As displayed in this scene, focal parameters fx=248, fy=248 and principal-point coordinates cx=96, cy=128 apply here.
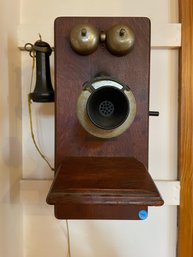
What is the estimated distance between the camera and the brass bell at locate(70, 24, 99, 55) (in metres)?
0.71

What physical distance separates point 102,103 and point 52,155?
0.44 meters

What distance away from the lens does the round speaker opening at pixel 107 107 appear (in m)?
0.69

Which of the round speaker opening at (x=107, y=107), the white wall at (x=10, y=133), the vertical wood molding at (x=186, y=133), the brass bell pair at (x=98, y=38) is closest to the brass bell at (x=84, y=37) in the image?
the brass bell pair at (x=98, y=38)

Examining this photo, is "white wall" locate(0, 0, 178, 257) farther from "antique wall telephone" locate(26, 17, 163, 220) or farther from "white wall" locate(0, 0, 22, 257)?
"antique wall telephone" locate(26, 17, 163, 220)

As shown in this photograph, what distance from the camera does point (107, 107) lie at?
0.73 m

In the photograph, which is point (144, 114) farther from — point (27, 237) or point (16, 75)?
point (27, 237)

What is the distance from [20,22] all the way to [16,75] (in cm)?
23

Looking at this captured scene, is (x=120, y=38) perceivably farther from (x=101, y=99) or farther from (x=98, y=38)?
(x=101, y=99)

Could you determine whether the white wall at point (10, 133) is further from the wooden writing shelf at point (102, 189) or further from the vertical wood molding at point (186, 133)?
the vertical wood molding at point (186, 133)

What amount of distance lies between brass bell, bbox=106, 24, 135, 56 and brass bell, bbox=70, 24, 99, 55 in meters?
0.04

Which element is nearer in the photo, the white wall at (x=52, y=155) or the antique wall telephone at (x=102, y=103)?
the antique wall telephone at (x=102, y=103)

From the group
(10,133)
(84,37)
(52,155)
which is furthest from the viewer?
(52,155)

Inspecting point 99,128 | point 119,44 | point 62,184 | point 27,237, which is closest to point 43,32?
point 119,44

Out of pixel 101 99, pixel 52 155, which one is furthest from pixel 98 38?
pixel 52 155
